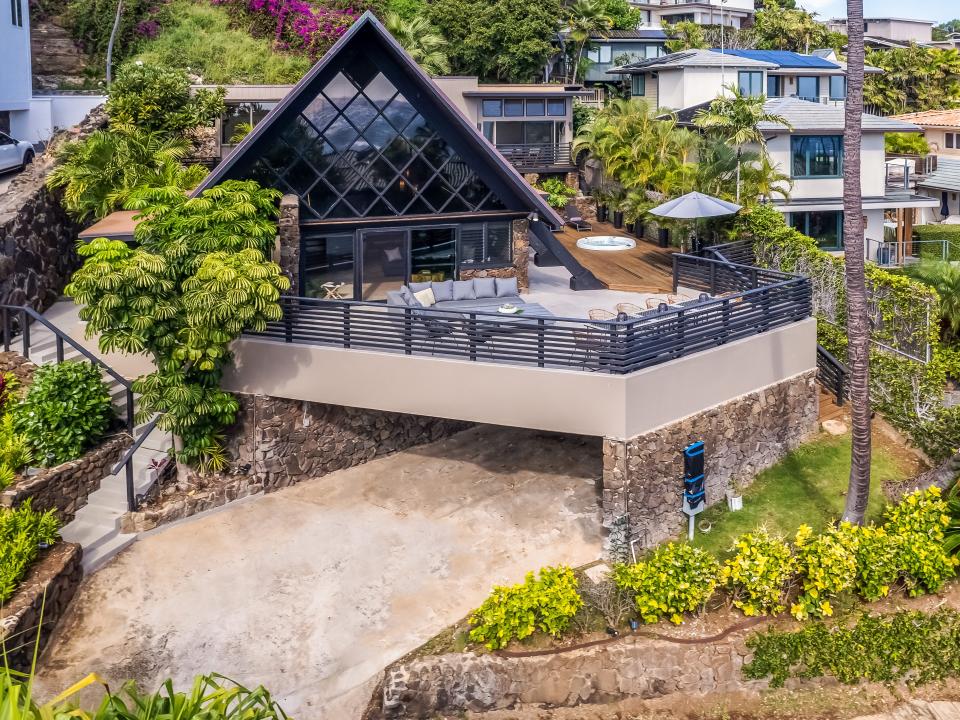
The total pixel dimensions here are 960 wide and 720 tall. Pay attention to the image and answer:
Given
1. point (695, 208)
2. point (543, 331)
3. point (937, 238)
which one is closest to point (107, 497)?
point (543, 331)

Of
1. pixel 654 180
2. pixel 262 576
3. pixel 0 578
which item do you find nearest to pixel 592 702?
pixel 262 576

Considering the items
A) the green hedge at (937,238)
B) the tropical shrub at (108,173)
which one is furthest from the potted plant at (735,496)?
the green hedge at (937,238)

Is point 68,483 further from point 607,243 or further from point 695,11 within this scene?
point 695,11

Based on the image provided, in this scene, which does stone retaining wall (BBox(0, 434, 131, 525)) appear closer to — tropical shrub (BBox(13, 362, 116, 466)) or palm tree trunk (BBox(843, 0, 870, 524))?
tropical shrub (BBox(13, 362, 116, 466))

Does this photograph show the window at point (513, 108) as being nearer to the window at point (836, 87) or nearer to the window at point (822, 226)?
the window at point (822, 226)

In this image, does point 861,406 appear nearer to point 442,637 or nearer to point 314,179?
point 442,637

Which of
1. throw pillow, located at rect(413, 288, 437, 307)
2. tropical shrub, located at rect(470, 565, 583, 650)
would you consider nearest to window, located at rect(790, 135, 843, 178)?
throw pillow, located at rect(413, 288, 437, 307)
